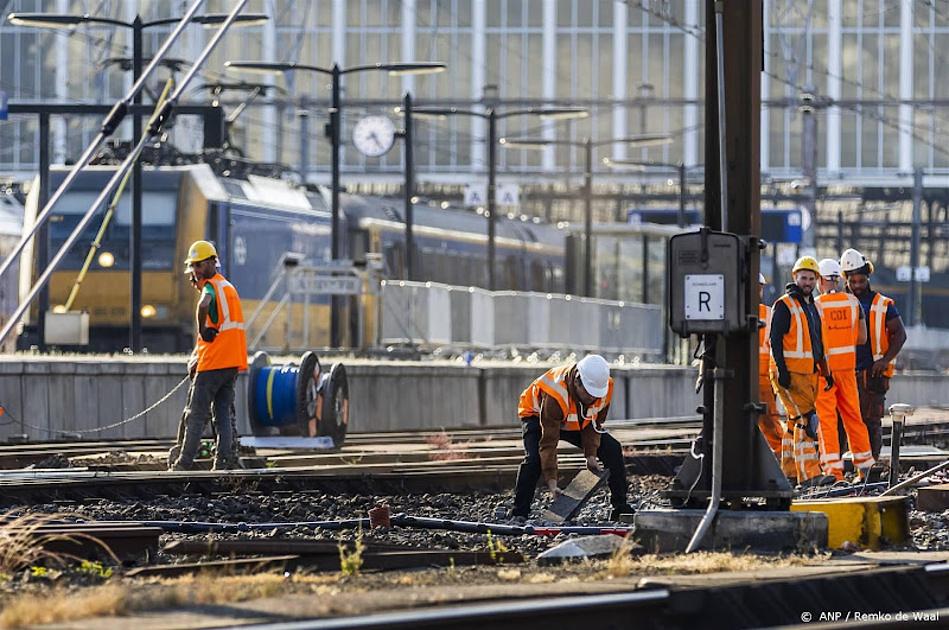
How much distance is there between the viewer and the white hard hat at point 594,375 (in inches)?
508

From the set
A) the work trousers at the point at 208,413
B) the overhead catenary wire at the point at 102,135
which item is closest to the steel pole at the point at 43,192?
the overhead catenary wire at the point at 102,135

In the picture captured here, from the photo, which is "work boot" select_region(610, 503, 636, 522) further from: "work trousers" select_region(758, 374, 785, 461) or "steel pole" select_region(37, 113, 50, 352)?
"steel pole" select_region(37, 113, 50, 352)

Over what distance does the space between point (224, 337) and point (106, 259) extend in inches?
783

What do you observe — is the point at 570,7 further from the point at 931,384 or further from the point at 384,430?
the point at 384,430

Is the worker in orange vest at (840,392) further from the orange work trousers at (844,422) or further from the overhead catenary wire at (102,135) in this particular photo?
the overhead catenary wire at (102,135)

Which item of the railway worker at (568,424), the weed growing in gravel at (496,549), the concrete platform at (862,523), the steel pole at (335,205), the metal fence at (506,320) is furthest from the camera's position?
the metal fence at (506,320)

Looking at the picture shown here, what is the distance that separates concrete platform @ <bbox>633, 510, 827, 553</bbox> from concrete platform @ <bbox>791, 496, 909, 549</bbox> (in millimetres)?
469

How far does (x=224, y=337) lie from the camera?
17328 millimetres

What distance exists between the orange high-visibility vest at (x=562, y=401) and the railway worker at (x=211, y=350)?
13.9 ft

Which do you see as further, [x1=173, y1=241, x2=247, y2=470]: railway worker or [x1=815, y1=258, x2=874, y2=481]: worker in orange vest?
[x1=173, y1=241, x2=247, y2=470]: railway worker

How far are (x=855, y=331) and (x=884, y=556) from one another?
669 centimetres

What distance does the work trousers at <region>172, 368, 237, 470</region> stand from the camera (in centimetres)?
1727

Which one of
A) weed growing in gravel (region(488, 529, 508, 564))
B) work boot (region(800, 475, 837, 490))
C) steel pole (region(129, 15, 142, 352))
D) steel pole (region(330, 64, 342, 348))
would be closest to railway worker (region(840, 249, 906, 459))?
work boot (region(800, 475, 837, 490))

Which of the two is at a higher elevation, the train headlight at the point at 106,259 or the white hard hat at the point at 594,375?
the train headlight at the point at 106,259
